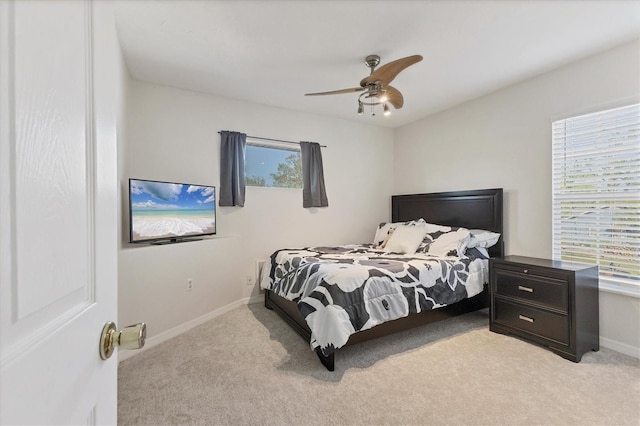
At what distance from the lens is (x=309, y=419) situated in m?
1.63

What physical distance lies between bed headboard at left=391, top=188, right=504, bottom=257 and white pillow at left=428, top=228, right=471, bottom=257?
40 cm

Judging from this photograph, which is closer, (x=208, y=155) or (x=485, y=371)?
(x=485, y=371)

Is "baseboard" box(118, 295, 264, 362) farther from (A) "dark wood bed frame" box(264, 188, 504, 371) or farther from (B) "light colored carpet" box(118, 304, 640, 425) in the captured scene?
(A) "dark wood bed frame" box(264, 188, 504, 371)

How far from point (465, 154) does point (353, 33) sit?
235 cm

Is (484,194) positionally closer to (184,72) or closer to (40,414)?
(184,72)

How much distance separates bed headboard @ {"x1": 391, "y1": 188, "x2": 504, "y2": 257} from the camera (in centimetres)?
330

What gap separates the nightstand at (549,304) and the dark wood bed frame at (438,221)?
1.46ft

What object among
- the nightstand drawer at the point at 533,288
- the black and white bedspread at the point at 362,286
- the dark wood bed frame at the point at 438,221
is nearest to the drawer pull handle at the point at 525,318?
the nightstand drawer at the point at 533,288

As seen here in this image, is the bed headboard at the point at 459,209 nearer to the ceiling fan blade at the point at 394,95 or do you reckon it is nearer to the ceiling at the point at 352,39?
the ceiling at the point at 352,39

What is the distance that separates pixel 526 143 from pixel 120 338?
12.6 feet

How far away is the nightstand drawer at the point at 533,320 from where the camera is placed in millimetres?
2314

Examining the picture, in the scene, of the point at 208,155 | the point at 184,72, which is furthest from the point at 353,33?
the point at 208,155

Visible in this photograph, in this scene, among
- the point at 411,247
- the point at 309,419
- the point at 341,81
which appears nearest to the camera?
the point at 309,419

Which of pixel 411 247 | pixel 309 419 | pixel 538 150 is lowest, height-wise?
pixel 309 419
